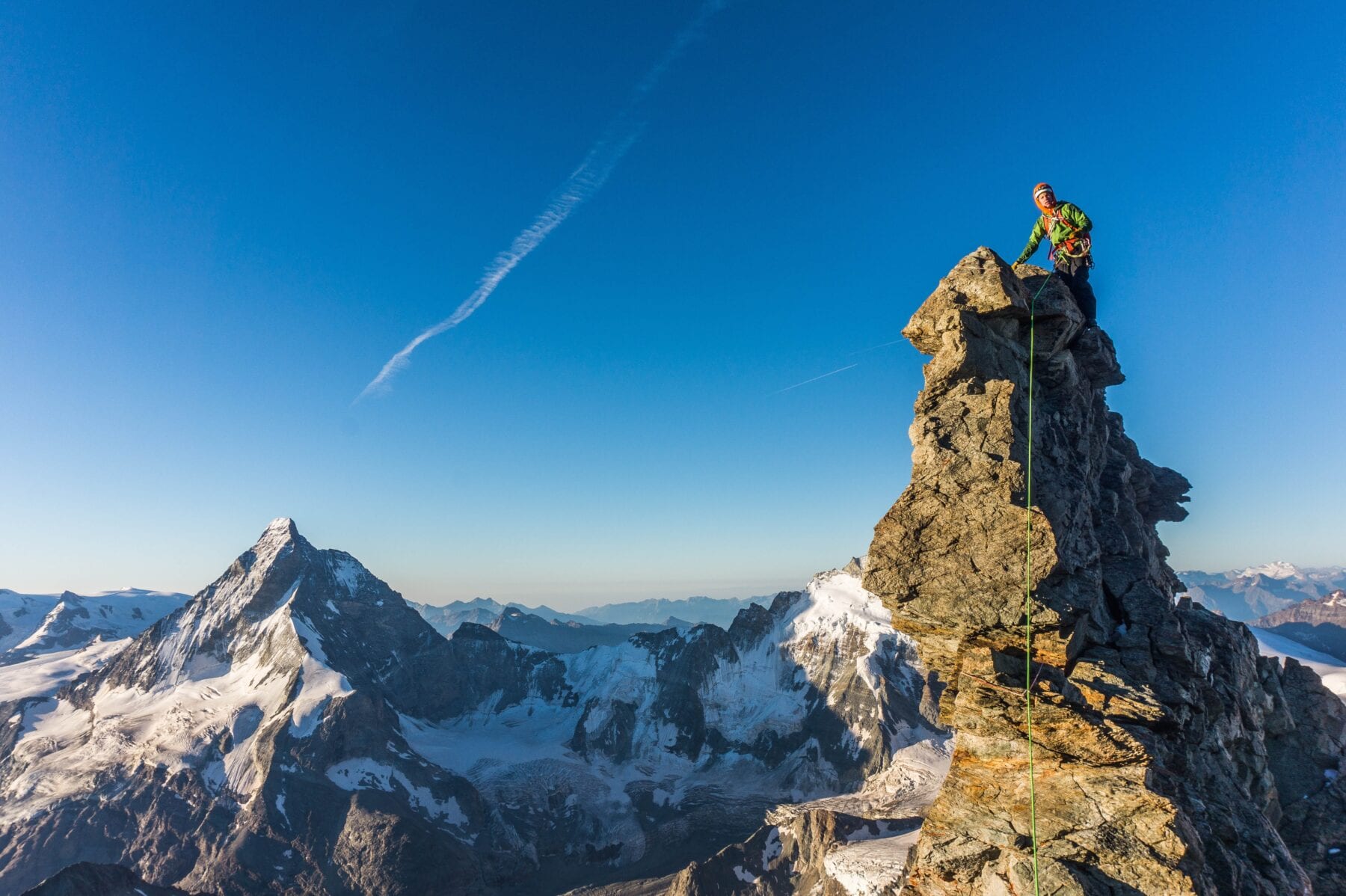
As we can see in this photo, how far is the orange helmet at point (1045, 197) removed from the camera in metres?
21.4

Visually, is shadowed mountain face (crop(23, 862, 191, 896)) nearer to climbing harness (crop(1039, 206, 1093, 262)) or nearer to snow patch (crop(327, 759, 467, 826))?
snow patch (crop(327, 759, 467, 826))

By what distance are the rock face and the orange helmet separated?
2.38 metres

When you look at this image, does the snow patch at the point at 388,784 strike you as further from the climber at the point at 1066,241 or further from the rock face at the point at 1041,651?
the climber at the point at 1066,241

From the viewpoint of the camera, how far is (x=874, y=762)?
164 metres

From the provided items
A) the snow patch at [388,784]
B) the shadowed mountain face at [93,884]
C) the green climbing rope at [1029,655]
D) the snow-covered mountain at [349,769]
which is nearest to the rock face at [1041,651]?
the green climbing rope at [1029,655]

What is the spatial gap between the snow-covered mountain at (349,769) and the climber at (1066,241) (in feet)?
504

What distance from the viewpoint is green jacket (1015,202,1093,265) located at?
21297mm

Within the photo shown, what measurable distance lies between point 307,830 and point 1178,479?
165050mm

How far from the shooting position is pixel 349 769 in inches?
5527

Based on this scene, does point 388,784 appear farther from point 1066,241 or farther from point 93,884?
point 1066,241

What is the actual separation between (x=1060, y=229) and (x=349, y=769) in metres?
Answer: 174

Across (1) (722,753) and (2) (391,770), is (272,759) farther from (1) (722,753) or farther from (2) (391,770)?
(1) (722,753)

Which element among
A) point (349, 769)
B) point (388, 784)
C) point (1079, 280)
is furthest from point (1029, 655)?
point (349, 769)

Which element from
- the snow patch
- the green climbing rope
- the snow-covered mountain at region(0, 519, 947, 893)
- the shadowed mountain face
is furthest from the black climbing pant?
the snow patch
